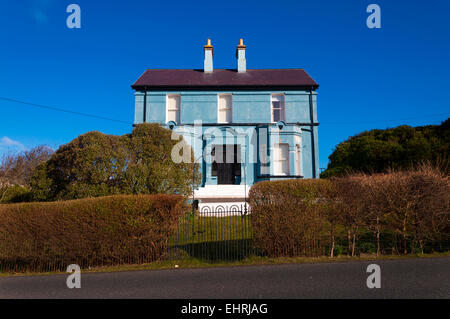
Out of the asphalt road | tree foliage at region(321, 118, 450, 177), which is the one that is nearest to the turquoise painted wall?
tree foliage at region(321, 118, 450, 177)

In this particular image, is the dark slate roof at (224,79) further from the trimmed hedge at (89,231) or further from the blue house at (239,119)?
the trimmed hedge at (89,231)

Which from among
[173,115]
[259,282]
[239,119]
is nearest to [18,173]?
[173,115]

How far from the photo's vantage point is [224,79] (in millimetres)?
19703

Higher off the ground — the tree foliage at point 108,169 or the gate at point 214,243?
the tree foliage at point 108,169

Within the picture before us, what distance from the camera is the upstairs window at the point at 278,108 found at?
62.5ft

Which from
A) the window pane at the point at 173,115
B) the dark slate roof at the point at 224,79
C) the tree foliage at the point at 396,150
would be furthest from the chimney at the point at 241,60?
the tree foliage at the point at 396,150

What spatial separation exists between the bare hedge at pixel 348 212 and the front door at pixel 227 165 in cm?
991

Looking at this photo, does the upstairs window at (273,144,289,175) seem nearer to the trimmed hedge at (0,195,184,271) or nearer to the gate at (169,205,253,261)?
the gate at (169,205,253,261)

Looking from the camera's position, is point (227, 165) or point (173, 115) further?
point (173, 115)

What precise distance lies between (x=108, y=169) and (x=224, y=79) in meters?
12.7

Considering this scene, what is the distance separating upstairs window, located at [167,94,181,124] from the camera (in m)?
19.0

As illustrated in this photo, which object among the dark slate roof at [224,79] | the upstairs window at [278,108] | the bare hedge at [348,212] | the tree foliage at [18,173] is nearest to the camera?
the bare hedge at [348,212]

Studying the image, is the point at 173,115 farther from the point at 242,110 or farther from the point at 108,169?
the point at 108,169
